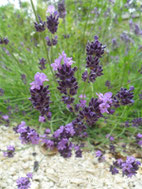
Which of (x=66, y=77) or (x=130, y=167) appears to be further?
(x=130, y=167)

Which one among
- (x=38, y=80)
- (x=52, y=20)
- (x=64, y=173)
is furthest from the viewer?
(x=64, y=173)

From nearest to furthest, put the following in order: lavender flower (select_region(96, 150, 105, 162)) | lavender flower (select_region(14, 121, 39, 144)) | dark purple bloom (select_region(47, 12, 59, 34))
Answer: lavender flower (select_region(14, 121, 39, 144)) < dark purple bloom (select_region(47, 12, 59, 34)) < lavender flower (select_region(96, 150, 105, 162))

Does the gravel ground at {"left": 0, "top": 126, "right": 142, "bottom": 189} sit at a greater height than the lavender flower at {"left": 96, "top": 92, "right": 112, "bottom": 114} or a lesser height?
lesser

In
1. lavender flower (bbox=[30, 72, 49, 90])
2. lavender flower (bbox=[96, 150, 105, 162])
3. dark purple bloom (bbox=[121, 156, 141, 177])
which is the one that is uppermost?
lavender flower (bbox=[30, 72, 49, 90])

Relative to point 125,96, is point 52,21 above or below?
above

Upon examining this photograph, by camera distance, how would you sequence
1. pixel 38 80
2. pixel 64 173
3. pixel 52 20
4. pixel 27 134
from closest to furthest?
1. pixel 38 80
2. pixel 27 134
3. pixel 52 20
4. pixel 64 173

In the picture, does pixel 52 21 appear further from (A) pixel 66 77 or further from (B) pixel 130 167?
(B) pixel 130 167

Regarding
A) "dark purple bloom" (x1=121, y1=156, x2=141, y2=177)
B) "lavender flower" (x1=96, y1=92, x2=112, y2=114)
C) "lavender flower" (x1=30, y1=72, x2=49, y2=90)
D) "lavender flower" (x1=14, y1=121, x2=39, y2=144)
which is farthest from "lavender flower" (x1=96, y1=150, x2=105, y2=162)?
"lavender flower" (x1=30, y1=72, x2=49, y2=90)

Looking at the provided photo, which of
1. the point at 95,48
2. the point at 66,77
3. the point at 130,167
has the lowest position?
the point at 130,167

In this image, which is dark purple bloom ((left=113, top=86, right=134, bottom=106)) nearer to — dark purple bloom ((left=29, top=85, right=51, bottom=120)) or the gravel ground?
dark purple bloom ((left=29, top=85, right=51, bottom=120))

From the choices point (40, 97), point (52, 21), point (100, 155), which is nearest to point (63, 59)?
point (40, 97)
